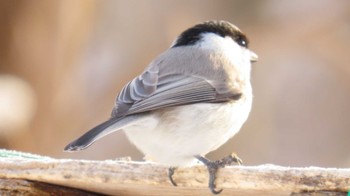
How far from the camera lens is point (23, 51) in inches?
191

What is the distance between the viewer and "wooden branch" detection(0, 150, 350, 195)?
1.78 meters

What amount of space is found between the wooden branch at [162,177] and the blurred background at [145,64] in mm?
2741

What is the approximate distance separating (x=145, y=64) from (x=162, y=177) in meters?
3.69

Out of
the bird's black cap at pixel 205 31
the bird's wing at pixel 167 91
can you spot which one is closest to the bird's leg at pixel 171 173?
the bird's wing at pixel 167 91

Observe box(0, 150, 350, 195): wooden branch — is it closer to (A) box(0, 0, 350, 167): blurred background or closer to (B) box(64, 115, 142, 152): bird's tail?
(B) box(64, 115, 142, 152): bird's tail

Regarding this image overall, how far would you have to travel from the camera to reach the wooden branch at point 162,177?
1781mm

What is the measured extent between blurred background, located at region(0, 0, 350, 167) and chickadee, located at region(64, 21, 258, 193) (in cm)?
226

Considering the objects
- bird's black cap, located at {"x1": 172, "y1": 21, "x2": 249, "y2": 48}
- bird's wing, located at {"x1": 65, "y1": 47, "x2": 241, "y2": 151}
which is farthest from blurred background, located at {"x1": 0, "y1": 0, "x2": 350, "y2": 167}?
bird's wing, located at {"x1": 65, "y1": 47, "x2": 241, "y2": 151}

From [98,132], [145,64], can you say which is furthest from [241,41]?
[145,64]

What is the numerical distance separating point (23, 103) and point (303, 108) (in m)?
2.38

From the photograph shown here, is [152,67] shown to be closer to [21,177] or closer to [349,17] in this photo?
[21,177]

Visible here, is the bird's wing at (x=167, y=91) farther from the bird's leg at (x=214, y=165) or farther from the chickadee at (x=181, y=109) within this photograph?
the bird's leg at (x=214, y=165)

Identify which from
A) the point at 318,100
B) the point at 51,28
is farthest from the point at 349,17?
the point at 51,28

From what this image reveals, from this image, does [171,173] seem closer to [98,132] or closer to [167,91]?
[98,132]
